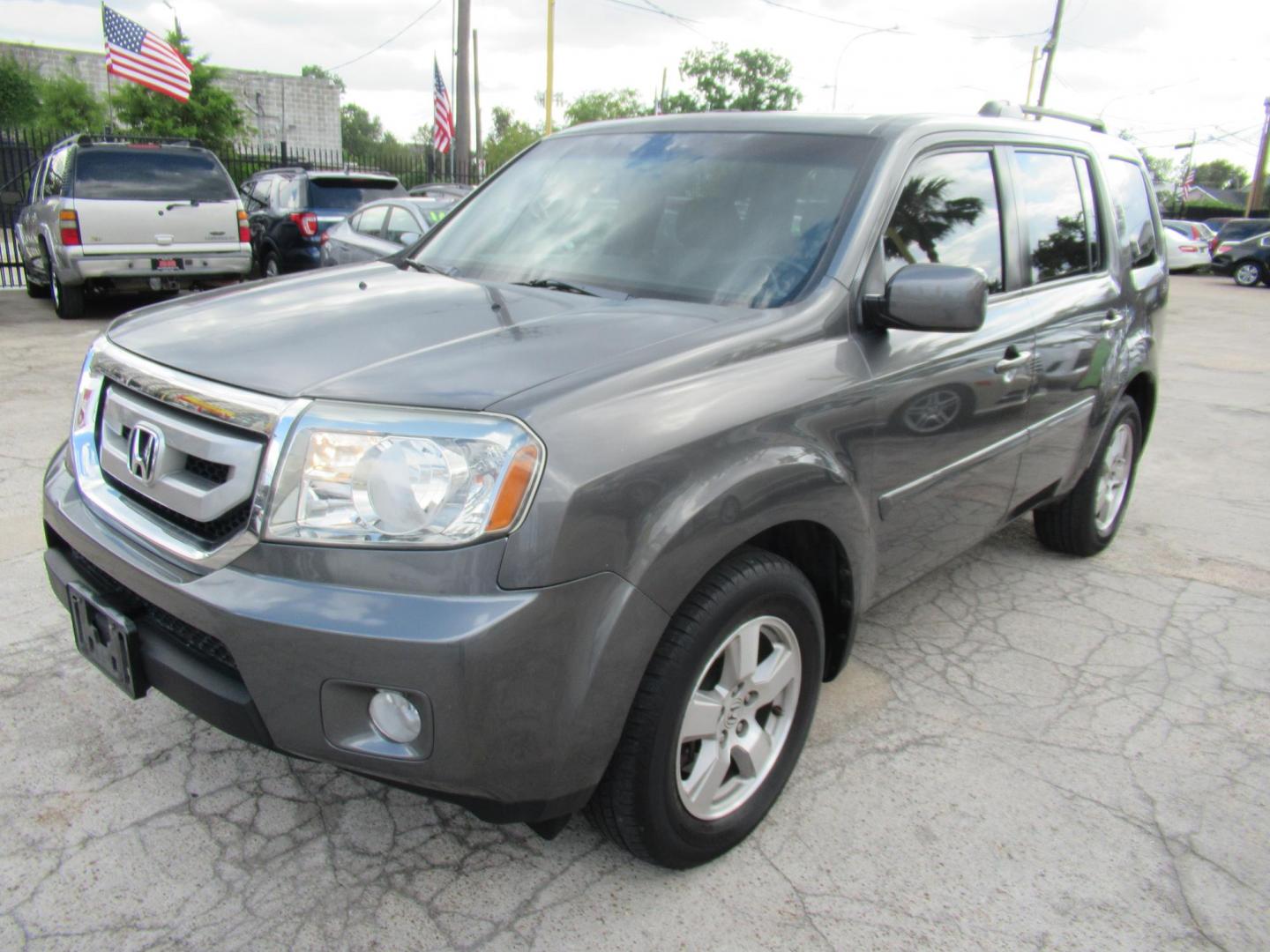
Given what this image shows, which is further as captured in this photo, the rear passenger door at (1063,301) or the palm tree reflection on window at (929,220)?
the rear passenger door at (1063,301)

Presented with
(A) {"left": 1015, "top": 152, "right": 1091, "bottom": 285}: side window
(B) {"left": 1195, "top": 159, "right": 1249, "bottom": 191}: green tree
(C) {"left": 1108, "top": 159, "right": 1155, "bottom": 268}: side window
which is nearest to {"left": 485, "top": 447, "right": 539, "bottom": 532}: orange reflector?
(A) {"left": 1015, "top": 152, "right": 1091, "bottom": 285}: side window

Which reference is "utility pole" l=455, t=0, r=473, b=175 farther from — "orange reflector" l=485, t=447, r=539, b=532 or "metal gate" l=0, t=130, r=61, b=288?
"orange reflector" l=485, t=447, r=539, b=532

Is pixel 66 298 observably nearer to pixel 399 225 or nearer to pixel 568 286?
pixel 399 225

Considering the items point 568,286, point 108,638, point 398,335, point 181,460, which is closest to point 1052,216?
point 568,286

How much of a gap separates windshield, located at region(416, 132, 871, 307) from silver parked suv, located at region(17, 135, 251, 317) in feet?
25.1

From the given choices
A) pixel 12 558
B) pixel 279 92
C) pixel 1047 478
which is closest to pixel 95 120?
pixel 279 92

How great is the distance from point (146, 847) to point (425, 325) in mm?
1409

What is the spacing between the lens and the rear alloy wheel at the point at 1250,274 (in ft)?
80.0

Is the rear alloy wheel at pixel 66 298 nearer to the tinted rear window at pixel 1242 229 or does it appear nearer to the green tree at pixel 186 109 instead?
the green tree at pixel 186 109

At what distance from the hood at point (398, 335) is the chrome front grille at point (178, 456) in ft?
0.17

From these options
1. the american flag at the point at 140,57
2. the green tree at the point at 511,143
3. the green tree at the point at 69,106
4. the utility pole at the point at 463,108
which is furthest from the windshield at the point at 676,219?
the green tree at the point at 511,143

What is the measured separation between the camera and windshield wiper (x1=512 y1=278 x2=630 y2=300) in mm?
2659

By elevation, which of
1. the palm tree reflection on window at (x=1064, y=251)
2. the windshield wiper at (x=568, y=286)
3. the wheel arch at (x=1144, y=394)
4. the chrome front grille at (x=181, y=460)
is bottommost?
the wheel arch at (x=1144, y=394)

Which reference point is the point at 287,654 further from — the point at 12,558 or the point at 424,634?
the point at 12,558
